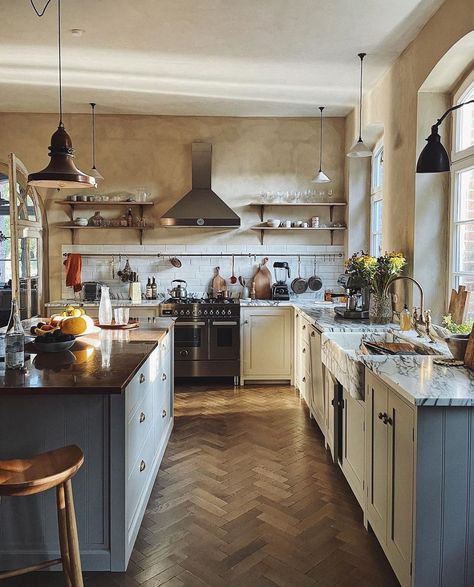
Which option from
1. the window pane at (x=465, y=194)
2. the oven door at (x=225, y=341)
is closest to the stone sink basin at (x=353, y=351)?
the window pane at (x=465, y=194)

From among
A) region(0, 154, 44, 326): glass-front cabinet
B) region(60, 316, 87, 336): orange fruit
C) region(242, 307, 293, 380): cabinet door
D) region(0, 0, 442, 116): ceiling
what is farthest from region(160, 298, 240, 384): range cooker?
region(60, 316, 87, 336): orange fruit

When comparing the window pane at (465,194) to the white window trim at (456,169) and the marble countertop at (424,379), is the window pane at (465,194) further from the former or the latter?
the marble countertop at (424,379)

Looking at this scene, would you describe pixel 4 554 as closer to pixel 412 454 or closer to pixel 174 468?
pixel 174 468

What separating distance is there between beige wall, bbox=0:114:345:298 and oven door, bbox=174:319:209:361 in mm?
1145

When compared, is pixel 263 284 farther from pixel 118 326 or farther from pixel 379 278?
pixel 118 326

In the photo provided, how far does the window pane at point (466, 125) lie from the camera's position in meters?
3.73

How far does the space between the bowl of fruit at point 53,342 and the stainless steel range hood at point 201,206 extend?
10.9ft

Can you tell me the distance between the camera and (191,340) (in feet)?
19.8

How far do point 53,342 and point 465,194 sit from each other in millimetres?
2907

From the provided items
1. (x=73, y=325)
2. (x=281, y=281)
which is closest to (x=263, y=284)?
(x=281, y=281)

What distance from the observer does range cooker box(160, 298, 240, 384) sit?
5.99 meters

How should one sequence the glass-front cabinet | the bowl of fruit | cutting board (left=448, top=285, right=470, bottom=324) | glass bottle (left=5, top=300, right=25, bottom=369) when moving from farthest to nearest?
the glass-front cabinet < cutting board (left=448, top=285, right=470, bottom=324) < the bowl of fruit < glass bottle (left=5, top=300, right=25, bottom=369)

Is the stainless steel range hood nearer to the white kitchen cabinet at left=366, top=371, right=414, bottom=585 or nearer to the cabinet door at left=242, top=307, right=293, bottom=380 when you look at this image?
the cabinet door at left=242, top=307, right=293, bottom=380

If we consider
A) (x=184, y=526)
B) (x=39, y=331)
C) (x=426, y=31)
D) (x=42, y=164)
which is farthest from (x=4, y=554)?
(x=42, y=164)
